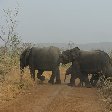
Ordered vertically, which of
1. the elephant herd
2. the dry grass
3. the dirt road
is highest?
the elephant herd

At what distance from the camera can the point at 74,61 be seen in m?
18.1

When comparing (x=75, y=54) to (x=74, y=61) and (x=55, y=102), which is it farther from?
(x=55, y=102)

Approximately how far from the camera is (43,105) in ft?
38.1

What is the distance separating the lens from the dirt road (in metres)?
11.2

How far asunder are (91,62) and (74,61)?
0.93m

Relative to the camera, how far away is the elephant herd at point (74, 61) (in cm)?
1736

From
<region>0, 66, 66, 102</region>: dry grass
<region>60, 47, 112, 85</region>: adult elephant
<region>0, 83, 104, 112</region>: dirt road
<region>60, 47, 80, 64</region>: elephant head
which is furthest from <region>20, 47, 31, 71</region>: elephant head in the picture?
<region>0, 83, 104, 112</region>: dirt road

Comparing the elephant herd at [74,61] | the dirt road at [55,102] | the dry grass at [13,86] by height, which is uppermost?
the elephant herd at [74,61]

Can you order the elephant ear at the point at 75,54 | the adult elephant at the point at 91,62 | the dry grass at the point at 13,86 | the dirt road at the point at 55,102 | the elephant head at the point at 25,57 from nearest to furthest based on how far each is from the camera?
the dirt road at the point at 55,102 → the dry grass at the point at 13,86 → the adult elephant at the point at 91,62 → the elephant ear at the point at 75,54 → the elephant head at the point at 25,57

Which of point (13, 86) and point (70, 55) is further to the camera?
point (70, 55)

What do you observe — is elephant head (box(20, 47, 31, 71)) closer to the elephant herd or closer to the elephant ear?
the elephant herd

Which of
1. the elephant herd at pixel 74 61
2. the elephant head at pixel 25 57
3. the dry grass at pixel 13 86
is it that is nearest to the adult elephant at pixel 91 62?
the elephant herd at pixel 74 61

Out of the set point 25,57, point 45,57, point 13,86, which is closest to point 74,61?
point 45,57

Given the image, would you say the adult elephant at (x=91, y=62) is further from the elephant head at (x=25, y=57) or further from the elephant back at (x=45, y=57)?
the elephant head at (x=25, y=57)
